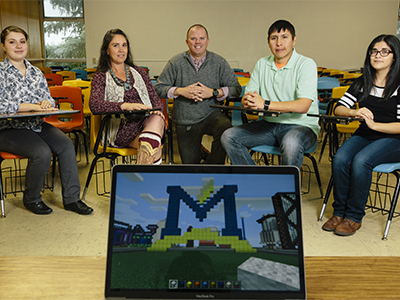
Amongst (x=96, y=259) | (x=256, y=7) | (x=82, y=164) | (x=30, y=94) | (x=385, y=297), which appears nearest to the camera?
(x=385, y=297)

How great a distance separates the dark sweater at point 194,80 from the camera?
3070 millimetres

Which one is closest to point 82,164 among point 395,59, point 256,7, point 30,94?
point 30,94

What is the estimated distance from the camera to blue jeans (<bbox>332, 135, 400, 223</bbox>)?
7.39 feet

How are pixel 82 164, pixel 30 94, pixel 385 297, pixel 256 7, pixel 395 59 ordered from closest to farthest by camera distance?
pixel 385 297 → pixel 395 59 → pixel 30 94 → pixel 82 164 → pixel 256 7

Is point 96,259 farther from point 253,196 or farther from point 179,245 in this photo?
point 253,196

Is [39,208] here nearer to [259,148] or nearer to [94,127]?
[94,127]

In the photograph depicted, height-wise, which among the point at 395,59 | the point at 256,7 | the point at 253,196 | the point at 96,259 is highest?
the point at 256,7

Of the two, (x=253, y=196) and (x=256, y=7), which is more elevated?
(x=256, y=7)

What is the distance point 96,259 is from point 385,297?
1.74ft

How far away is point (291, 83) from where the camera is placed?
263 centimetres

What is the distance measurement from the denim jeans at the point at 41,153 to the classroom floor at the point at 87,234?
172 mm

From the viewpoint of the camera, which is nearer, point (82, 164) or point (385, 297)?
point (385, 297)

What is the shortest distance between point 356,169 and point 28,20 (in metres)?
9.83

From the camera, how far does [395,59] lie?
2.35m
